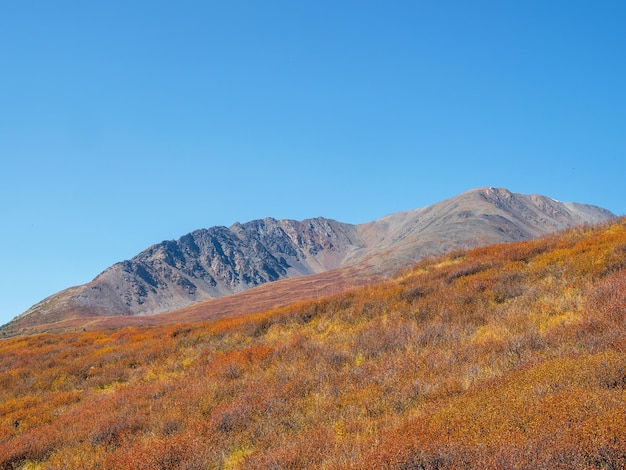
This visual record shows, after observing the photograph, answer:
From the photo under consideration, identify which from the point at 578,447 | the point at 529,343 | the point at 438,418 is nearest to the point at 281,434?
the point at 438,418

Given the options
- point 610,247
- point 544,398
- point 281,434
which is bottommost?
point 281,434

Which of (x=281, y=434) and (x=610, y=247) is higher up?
(x=610, y=247)

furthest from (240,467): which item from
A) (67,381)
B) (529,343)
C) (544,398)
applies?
(67,381)

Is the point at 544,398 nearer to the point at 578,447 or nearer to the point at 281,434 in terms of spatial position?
the point at 578,447

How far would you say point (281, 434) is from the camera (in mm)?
6457

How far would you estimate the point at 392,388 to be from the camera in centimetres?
718

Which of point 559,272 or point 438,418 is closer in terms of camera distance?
point 438,418

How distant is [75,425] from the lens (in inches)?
360

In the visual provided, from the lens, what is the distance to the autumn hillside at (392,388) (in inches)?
172

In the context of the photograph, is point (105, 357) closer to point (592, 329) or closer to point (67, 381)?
point (67, 381)

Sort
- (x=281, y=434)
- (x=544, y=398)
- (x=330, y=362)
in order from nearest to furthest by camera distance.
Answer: (x=544, y=398)
(x=281, y=434)
(x=330, y=362)

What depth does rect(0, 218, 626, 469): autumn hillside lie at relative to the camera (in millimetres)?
4359

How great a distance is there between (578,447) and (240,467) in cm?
427

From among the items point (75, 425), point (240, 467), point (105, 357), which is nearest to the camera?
point (240, 467)
